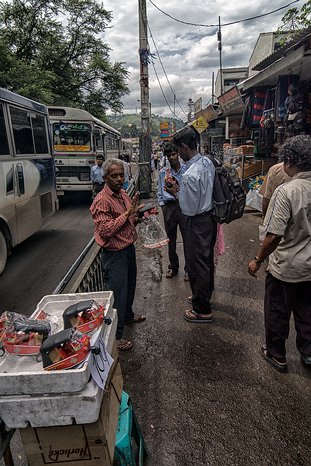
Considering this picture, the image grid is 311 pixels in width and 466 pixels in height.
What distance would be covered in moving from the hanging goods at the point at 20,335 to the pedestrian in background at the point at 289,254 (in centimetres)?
188

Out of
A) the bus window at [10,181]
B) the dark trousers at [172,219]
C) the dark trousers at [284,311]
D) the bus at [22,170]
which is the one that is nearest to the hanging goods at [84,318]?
the dark trousers at [284,311]

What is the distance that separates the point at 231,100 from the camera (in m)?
10.2

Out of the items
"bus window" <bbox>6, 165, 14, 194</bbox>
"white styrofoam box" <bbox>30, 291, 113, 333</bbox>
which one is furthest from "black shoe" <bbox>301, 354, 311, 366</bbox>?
"bus window" <bbox>6, 165, 14, 194</bbox>

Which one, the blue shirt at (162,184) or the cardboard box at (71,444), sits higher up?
the blue shirt at (162,184)

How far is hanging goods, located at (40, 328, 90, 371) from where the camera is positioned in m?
1.18

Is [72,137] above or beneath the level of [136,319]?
above

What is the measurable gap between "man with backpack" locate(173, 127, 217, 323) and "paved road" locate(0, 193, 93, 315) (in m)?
2.31

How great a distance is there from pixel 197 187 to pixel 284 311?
142 cm

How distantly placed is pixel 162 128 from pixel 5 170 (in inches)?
1135

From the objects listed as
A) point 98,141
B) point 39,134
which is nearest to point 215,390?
point 39,134

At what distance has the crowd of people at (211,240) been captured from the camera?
247 cm

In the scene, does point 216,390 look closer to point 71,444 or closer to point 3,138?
point 71,444

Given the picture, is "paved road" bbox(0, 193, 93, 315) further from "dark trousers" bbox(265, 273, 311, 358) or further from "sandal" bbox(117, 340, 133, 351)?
"dark trousers" bbox(265, 273, 311, 358)

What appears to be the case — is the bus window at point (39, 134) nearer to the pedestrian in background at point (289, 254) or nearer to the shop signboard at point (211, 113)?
the pedestrian in background at point (289, 254)
